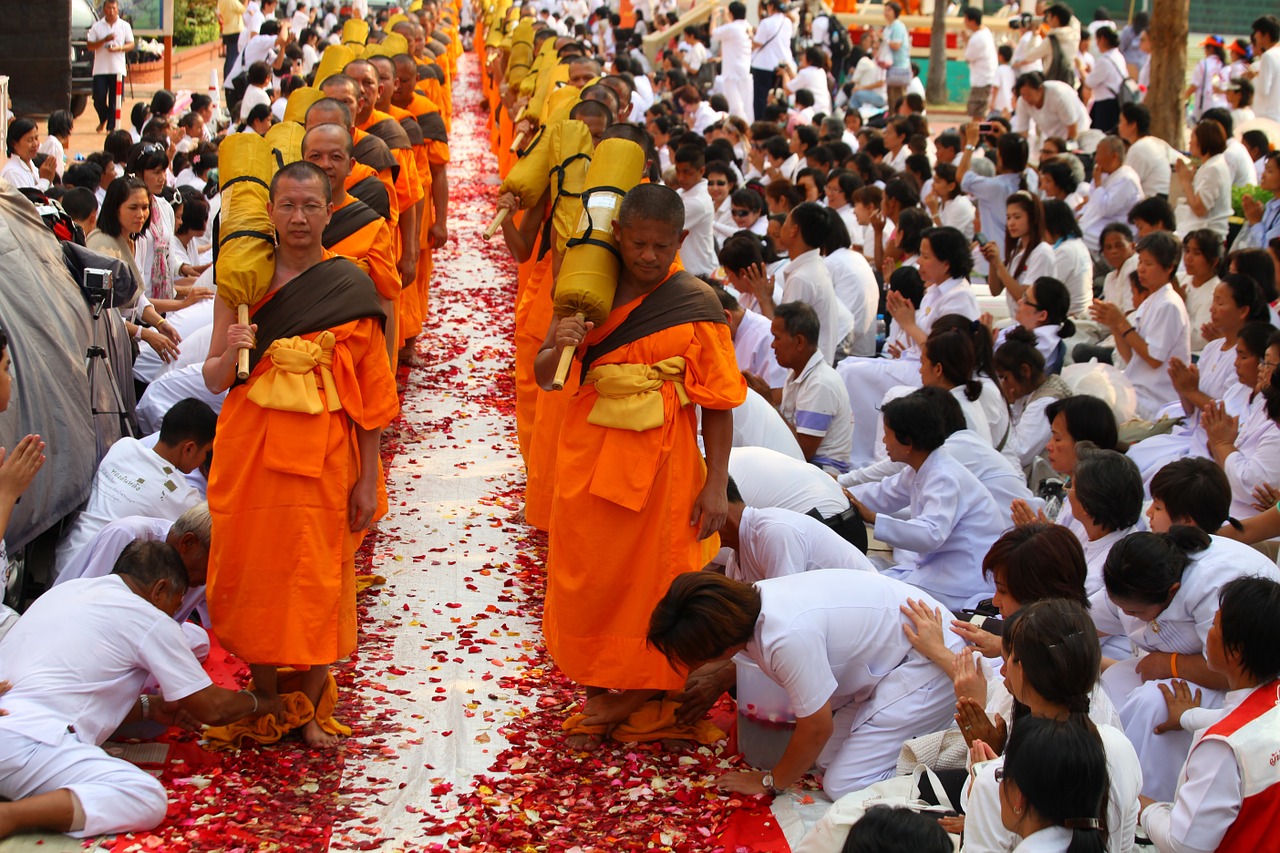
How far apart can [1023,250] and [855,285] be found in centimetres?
130

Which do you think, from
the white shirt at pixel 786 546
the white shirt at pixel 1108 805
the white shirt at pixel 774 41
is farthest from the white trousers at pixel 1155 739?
the white shirt at pixel 774 41

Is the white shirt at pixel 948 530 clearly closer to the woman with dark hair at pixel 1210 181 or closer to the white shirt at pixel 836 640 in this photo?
the white shirt at pixel 836 640

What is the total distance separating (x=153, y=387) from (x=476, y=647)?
218 centimetres

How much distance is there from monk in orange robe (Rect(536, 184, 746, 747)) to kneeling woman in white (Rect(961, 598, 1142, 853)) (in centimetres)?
126

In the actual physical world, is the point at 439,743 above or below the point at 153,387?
below

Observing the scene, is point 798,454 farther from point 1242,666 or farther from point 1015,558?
point 1242,666

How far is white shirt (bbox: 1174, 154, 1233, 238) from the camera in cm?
1022

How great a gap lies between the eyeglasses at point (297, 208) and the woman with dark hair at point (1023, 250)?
540 centimetres

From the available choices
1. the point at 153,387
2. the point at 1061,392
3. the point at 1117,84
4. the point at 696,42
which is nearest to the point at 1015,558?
the point at 1061,392

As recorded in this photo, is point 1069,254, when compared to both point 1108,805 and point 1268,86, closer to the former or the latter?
point 1108,805

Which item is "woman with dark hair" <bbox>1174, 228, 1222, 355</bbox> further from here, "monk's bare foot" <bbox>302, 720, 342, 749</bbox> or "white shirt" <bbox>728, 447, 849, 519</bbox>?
"monk's bare foot" <bbox>302, 720, 342, 749</bbox>

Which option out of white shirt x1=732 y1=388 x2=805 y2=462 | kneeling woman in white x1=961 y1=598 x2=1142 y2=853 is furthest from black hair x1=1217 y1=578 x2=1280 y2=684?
white shirt x1=732 y1=388 x2=805 y2=462

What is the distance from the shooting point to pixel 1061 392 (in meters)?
6.87

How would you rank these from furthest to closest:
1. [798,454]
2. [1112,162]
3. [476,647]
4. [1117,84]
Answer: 1. [1117,84]
2. [1112,162]
3. [798,454]
4. [476,647]
